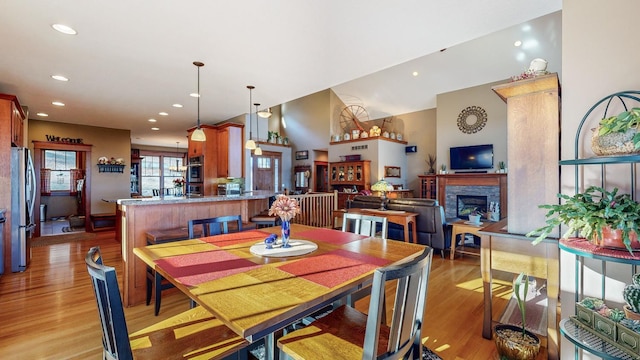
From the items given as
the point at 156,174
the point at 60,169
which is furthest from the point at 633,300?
the point at 156,174

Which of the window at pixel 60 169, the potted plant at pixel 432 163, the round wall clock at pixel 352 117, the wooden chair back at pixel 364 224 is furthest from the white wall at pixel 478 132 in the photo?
the window at pixel 60 169

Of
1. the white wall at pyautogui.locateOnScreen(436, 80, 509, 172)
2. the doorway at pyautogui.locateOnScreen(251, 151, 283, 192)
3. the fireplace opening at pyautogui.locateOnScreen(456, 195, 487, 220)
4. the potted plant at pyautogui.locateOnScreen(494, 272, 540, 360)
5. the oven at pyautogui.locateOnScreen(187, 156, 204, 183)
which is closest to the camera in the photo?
the potted plant at pyautogui.locateOnScreen(494, 272, 540, 360)

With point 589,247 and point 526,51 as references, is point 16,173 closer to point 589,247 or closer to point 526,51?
point 589,247

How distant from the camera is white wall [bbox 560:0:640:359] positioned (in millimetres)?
1396

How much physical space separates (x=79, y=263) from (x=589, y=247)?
5569 millimetres

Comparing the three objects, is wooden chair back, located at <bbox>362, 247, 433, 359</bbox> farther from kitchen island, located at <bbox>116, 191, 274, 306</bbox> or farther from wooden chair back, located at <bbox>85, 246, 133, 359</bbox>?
kitchen island, located at <bbox>116, 191, 274, 306</bbox>

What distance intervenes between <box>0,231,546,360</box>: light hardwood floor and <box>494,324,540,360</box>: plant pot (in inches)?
6.8

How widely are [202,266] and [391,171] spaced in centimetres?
782

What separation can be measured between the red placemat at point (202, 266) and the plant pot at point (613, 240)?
5.40 ft

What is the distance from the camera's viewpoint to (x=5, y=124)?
11.8 ft

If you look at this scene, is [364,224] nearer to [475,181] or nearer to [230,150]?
[230,150]

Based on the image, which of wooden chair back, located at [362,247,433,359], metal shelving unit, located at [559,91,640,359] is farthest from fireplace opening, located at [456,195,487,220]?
wooden chair back, located at [362,247,433,359]

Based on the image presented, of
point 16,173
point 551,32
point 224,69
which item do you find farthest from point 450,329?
point 551,32

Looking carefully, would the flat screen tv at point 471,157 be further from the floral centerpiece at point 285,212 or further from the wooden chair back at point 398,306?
the wooden chair back at point 398,306
